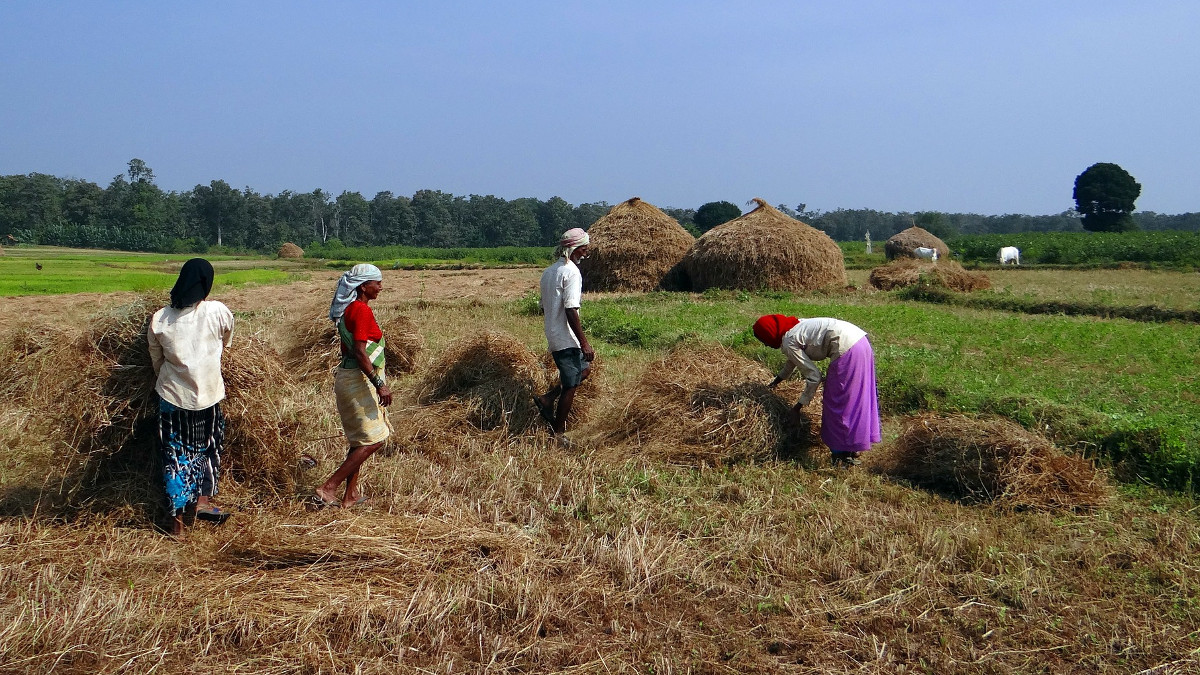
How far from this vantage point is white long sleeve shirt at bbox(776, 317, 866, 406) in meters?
5.71

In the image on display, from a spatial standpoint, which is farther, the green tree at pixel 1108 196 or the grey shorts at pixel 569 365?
the green tree at pixel 1108 196

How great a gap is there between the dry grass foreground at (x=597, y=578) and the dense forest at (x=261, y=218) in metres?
42.5

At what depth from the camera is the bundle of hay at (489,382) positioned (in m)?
6.93

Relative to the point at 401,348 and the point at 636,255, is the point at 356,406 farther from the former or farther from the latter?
the point at 636,255

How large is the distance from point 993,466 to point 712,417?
189 centimetres

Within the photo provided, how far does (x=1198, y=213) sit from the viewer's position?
3664 inches

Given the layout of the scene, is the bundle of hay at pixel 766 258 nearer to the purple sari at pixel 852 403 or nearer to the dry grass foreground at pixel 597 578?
the purple sari at pixel 852 403

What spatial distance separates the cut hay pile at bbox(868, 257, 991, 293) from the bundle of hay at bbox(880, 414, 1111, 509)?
1183cm

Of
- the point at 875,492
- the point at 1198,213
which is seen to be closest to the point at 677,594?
the point at 875,492

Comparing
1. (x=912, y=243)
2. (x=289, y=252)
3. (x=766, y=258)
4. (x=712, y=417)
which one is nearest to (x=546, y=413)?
(x=712, y=417)

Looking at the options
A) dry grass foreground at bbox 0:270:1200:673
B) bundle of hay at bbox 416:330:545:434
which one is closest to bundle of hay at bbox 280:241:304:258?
bundle of hay at bbox 416:330:545:434

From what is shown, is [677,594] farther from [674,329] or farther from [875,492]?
[674,329]

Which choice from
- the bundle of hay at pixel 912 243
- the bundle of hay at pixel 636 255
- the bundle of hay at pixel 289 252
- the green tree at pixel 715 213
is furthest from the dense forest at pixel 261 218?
the bundle of hay at pixel 636 255

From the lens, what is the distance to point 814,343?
5812mm
